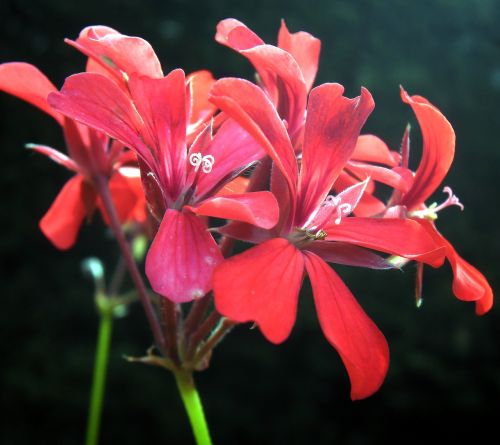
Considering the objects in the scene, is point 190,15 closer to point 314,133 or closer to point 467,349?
point 467,349

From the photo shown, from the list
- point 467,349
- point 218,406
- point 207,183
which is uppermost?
point 207,183

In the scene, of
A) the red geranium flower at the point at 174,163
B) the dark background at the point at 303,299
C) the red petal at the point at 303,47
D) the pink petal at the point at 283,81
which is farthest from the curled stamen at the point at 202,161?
the dark background at the point at 303,299

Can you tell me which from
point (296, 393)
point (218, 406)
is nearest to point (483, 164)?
point (296, 393)

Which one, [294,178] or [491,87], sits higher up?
[294,178]

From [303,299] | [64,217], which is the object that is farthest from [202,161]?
[303,299]

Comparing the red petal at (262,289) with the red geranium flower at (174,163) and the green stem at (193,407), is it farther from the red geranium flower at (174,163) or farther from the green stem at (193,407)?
the green stem at (193,407)

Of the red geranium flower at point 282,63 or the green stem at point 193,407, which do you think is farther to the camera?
the green stem at point 193,407

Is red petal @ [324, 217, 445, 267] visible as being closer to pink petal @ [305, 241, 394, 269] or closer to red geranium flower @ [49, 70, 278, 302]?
pink petal @ [305, 241, 394, 269]
